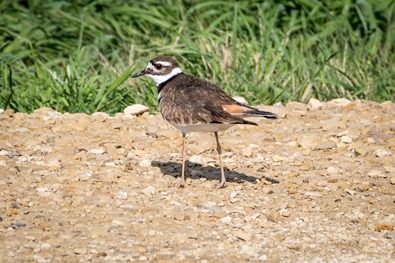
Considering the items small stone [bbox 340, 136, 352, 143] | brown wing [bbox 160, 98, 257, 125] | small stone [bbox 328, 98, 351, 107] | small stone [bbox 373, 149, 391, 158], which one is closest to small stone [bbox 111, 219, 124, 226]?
brown wing [bbox 160, 98, 257, 125]

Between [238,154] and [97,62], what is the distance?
3164 mm

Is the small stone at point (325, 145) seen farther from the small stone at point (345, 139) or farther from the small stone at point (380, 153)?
the small stone at point (380, 153)

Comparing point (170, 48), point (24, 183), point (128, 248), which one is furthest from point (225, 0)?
point (128, 248)

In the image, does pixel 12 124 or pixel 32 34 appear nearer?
pixel 12 124

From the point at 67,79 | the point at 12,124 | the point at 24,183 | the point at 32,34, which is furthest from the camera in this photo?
the point at 32,34

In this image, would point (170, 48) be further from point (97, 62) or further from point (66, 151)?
point (66, 151)

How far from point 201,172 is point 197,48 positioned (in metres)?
2.81

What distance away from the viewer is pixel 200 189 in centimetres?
751

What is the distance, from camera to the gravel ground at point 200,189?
6.09 m

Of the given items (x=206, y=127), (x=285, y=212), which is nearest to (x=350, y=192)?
(x=285, y=212)

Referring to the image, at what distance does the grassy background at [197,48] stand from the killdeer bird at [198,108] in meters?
1.95

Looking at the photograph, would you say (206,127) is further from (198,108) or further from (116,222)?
(116,222)

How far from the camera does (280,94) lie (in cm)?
981

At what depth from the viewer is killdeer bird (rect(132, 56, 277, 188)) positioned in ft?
23.7
